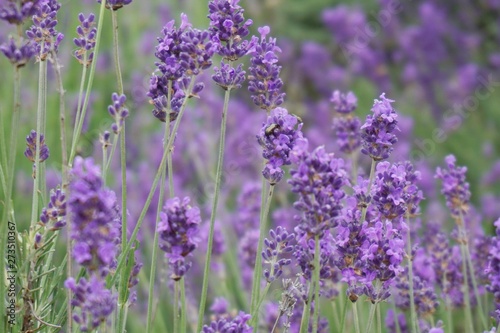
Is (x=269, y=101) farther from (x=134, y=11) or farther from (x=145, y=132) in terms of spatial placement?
(x=134, y=11)

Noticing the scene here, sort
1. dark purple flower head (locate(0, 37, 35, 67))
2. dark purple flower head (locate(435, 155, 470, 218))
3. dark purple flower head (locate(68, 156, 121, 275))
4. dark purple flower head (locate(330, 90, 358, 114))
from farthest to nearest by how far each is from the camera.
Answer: dark purple flower head (locate(330, 90, 358, 114)), dark purple flower head (locate(435, 155, 470, 218)), dark purple flower head (locate(0, 37, 35, 67)), dark purple flower head (locate(68, 156, 121, 275))

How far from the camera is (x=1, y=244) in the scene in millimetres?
1327

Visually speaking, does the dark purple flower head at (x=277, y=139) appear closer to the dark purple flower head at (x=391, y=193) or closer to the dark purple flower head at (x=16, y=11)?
the dark purple flower head at (x=391, y=193)

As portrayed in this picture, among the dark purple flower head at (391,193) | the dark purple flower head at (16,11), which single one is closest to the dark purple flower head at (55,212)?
the dark purple flower head at (16,11)

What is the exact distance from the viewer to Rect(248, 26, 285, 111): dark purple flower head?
5.00ft

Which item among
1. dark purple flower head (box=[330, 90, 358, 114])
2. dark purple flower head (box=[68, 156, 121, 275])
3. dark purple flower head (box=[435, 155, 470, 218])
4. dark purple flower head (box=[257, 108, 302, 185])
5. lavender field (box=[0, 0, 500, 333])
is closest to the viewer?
dark purple flower head (box=[68, 156, 121, 275])

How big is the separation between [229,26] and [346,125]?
0.66m

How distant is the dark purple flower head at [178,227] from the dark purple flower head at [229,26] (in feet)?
1.24

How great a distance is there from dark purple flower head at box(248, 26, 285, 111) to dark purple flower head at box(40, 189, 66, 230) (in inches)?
17.2

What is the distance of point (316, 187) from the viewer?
1.25 metres

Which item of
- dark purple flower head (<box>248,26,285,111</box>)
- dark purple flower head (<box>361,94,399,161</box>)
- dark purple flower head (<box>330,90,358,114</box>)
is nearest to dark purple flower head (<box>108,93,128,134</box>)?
dark purple flower head (<box>248,26,285,111</box>)

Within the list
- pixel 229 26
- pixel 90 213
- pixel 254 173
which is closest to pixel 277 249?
pixel 229 26

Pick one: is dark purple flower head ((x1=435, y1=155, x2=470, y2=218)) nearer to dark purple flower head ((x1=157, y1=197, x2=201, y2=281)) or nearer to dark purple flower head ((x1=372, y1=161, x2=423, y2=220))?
dark purple flower head ((x1=372, y1=161, x2=423, y2=220))

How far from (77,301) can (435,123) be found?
3.81m
